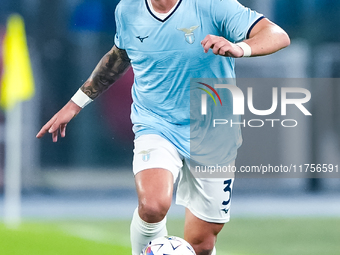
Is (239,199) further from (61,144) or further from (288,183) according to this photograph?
(61,144)

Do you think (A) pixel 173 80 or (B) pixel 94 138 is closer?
(A) pixel 173 80

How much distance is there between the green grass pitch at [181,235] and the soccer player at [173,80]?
128 cm

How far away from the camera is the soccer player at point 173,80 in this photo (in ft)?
9.20

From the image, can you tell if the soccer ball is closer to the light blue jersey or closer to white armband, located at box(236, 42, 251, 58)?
the light blue jersey

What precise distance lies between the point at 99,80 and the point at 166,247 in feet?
3.83

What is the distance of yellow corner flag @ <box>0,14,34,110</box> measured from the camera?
19.1ft

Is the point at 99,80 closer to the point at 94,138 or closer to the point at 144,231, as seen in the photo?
the point at 144,231

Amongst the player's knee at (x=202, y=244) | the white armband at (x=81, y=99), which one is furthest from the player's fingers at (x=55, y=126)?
the player's knee at (x=202, y=244)

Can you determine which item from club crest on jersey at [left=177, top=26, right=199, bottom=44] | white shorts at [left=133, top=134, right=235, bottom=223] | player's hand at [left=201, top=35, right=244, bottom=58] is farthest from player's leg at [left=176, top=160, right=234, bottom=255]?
player's hand at [left=201, top=35, right=244, bottom=58]

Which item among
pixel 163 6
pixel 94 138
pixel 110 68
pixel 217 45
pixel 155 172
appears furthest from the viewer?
pixel 94 138

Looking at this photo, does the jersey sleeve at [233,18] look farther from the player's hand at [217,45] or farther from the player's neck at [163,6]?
the player's hand at [217,45]

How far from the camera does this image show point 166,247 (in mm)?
2676

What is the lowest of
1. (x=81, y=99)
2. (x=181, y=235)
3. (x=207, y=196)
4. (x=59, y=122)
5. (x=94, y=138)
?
(x=181, y=235)

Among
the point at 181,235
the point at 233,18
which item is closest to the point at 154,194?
the point at 233,18
